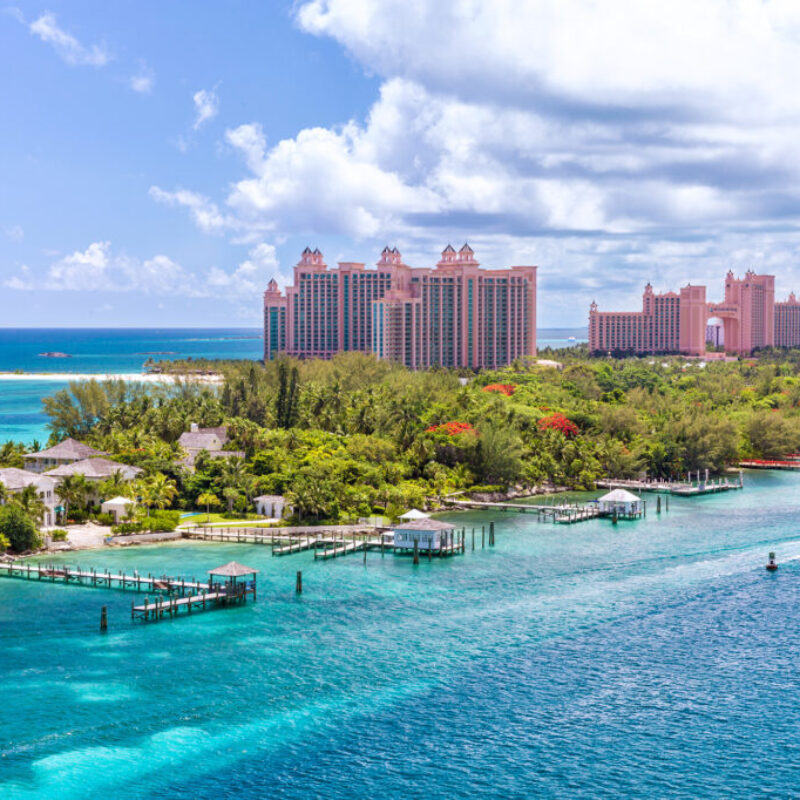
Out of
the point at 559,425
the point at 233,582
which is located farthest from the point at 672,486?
the point at 233,582

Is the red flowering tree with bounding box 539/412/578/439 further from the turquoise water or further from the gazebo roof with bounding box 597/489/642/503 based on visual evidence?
the turquoise water

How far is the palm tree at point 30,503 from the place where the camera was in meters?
63.7

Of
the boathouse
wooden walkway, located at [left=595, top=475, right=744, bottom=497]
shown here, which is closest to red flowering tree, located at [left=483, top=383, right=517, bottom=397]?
wooden walkway, located at [left=595, top=475, right=744, bottom=497]

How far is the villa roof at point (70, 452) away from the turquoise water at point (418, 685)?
2063 cm

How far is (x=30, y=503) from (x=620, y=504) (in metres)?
46.0

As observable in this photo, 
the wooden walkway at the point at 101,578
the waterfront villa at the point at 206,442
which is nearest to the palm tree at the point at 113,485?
the waterfront villa at the point at 206,442

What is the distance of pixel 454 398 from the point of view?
11500 centimetres

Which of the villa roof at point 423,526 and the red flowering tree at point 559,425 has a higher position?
the red flowering tree at point 559,425

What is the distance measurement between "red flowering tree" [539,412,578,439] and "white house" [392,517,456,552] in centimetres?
3759

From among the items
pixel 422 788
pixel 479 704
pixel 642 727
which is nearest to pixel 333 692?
pixel 479 704

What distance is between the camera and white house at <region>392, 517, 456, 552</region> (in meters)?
64.4

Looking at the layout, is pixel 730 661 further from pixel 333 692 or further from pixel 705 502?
pixel 705 502

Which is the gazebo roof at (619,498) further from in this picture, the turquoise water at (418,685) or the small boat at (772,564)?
the small boat at (772,564)

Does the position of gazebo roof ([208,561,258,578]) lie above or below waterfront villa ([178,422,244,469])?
below
